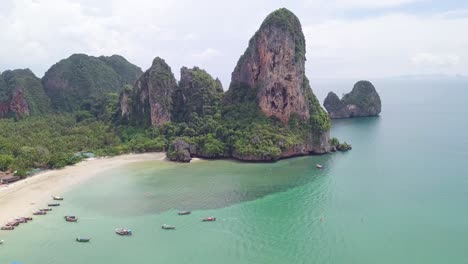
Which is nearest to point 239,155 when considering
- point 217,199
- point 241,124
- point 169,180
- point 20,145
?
point 241,124

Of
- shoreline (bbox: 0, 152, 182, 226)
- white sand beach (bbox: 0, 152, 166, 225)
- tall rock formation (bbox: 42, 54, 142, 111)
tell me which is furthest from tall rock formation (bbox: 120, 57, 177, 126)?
tall rock formation (bbox: 42, 54, 142, 111)

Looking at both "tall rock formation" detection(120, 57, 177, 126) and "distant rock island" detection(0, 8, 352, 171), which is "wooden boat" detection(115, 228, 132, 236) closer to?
"distant rock island" detection(0, 8, 352, 171)

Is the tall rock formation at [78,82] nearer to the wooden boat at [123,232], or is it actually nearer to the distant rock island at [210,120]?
the distant rock island at [210,120]

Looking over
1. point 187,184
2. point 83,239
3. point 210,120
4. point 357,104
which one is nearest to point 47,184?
point 187,184

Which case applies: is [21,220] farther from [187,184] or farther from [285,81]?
[285,81]

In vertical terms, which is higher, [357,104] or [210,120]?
[357,104]

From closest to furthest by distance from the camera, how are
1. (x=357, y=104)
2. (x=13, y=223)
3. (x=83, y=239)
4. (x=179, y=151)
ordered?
(x=83, y=239), (x=13, y=223), (x=179, y=151), (x=357, y=104)
